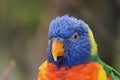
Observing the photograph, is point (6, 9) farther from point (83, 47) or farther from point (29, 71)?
point (83, 47)

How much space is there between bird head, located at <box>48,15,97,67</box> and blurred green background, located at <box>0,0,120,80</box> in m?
2.08

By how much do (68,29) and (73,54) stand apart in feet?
0.80

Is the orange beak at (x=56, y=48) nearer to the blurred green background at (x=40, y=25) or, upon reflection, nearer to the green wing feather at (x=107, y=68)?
the green wing feather at (x=107, y=68)

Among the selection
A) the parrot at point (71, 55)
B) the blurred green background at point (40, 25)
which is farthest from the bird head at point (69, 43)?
the blurred green background at point (40, 25)

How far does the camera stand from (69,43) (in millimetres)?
3643

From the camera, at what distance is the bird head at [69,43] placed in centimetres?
358

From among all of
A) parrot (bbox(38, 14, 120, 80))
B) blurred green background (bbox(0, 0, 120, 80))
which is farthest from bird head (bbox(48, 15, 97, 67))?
blurred green background (bbox(0, 0, 120, 80))

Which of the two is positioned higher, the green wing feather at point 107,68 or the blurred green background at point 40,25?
the blurred green background at point 40,25

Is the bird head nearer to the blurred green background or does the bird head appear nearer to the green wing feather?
the green wing feather

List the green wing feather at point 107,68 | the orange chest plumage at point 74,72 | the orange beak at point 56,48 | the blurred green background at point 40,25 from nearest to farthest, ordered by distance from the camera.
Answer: the orange beak at point 56,48 → the orange chest plumage at point 74,72 → the green wing feather at point 107,68 → the blurred green background at point 40,25

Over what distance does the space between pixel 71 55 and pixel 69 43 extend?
0.43 ft

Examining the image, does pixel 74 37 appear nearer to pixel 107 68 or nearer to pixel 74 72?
pixel 74 72

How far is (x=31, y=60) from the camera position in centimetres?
654

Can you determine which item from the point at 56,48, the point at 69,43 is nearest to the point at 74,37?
the point at 69,43
